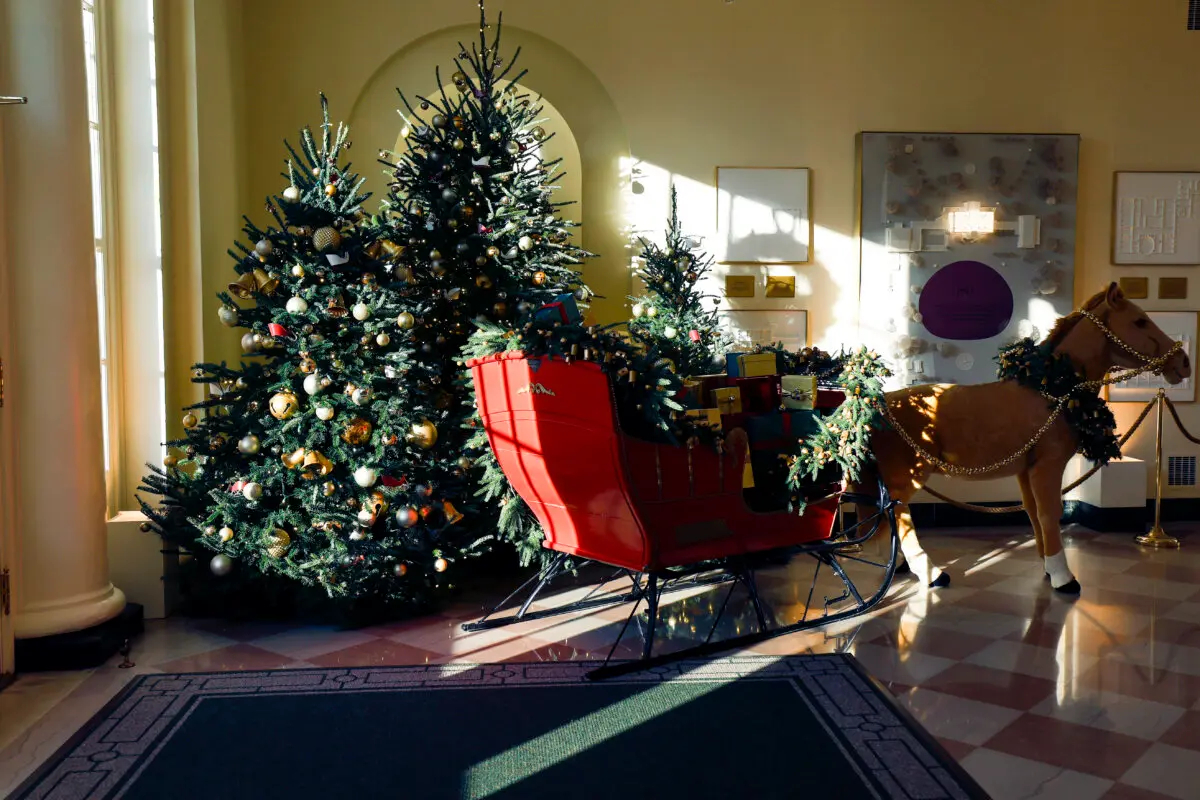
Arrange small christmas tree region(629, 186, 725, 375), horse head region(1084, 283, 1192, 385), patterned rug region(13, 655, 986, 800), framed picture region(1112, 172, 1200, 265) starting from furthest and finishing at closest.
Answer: framed picture region(1112, 172, 1200, 265) → small christmas tree region(629, 186, 725, 375) → horse head region(1084, 283, 1192, 385) → patterned rug region(13, 655, 986, 800)

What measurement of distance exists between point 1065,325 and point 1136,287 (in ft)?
7.90

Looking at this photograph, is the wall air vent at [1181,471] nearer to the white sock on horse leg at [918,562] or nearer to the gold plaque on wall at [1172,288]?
the gold plaque on wall at [1172,288]

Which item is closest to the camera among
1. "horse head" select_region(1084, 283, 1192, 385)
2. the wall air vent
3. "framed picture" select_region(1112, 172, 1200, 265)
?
"horse head" select_region(1084, 283, 1192, 385)

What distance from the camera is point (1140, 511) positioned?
711cm

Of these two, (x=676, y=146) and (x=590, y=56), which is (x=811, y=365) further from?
(x=590, y=56)

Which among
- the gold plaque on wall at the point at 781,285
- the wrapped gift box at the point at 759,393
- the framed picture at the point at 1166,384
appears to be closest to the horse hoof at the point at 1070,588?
the wrapped gift box at the point at 759,393

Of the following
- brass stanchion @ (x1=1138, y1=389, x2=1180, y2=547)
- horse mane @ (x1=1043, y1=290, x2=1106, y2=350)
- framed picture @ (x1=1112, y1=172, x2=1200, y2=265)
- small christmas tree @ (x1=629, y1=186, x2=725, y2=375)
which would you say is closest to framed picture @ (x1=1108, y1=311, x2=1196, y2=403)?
brass stanchion @ (x1=1138, y1=389, x2=1180, y2=547)

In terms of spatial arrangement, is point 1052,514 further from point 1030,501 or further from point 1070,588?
point 1070,588

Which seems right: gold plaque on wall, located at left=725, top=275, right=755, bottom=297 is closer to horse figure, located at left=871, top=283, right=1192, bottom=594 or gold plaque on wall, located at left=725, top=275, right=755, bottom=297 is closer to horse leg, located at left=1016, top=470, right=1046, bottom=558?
horse figure, located at left=871, top=283, right=1192, bottom=594

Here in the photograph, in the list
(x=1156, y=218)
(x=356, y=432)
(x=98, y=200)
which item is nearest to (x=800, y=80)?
(x=1156, y=218)

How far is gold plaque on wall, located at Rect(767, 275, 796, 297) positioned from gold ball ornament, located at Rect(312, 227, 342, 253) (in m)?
3.55

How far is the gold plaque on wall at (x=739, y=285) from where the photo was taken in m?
7.07

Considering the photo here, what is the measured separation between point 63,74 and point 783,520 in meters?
3.61

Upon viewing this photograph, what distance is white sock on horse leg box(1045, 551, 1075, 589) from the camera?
5.24 m
